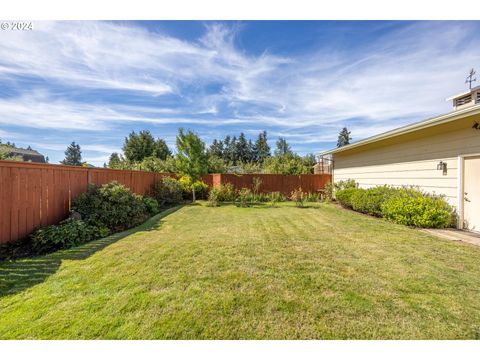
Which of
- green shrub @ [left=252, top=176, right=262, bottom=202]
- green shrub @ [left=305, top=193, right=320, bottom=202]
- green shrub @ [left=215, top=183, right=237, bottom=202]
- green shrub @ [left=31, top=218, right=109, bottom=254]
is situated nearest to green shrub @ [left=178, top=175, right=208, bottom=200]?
green shrub @ [left=215, top=183, right=237, bottom=202]

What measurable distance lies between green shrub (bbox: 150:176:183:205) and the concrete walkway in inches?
388

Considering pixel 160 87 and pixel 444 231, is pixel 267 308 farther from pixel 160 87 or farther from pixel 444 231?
pixel 160 87

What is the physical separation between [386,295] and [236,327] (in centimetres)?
178

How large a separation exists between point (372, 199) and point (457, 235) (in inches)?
107

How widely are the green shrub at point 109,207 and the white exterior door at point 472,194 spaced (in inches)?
340

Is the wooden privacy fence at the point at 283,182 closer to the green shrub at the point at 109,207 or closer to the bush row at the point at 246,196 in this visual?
the bush row at the point at 246,196

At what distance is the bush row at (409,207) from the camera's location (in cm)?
521

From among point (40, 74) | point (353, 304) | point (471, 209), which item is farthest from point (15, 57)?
point (471, 209)

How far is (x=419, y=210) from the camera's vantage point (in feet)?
17.8

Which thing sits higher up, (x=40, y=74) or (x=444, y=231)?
(x=40, y=74)

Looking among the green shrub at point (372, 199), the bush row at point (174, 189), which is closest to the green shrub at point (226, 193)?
the bush row at point (174, 189)

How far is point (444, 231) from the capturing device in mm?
4922
